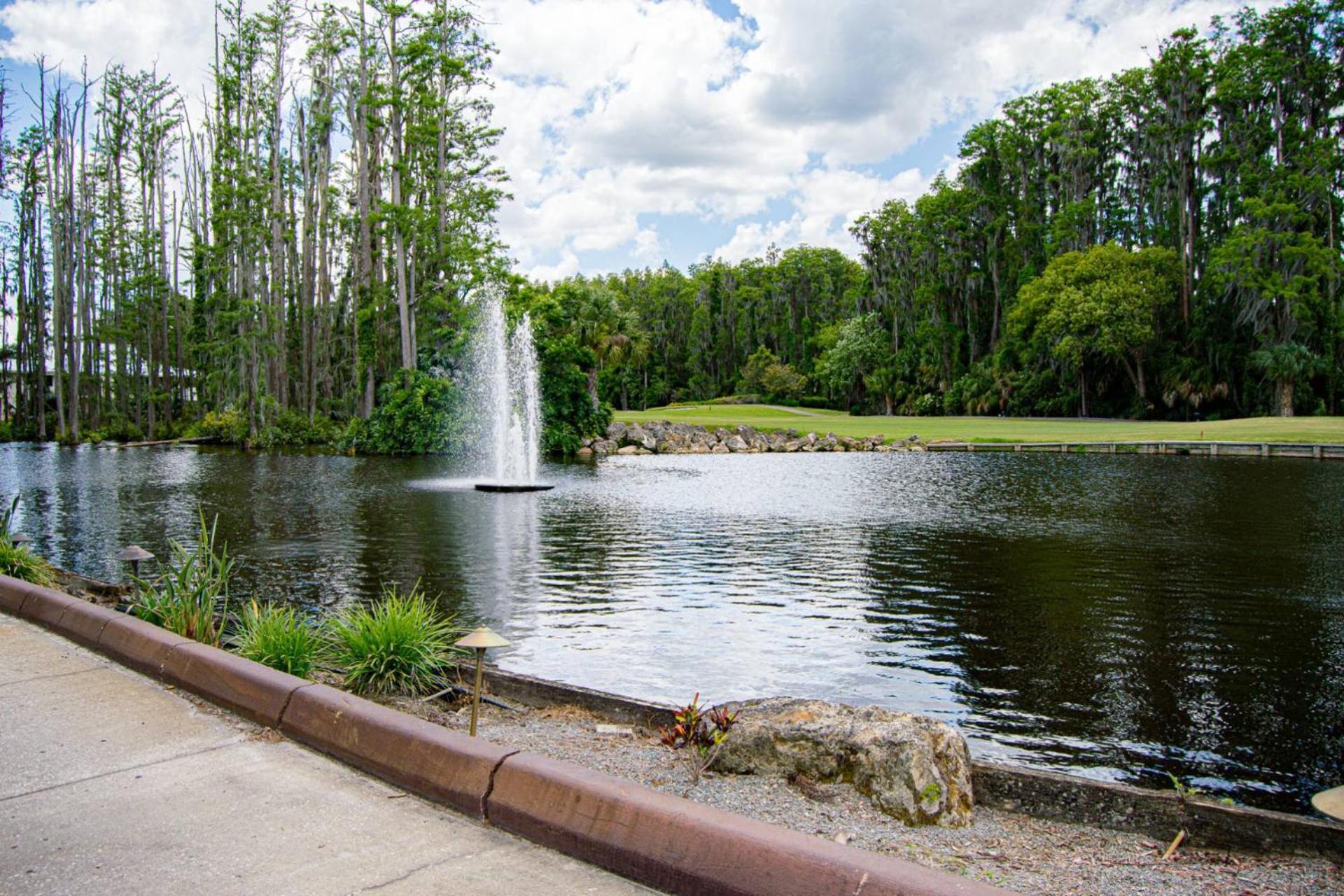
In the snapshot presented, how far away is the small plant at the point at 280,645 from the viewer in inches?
227

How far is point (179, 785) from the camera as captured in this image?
412cm

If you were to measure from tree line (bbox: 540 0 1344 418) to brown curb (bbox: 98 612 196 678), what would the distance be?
37461 mm

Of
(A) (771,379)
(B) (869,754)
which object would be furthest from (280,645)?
(A) (771,379)

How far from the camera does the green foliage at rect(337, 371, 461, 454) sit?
3747 centimetres

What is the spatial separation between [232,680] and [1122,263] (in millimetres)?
56629

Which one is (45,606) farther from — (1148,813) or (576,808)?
(1148,813)

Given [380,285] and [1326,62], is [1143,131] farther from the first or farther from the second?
[380,285]

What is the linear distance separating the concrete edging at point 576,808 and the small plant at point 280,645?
1.11 feet

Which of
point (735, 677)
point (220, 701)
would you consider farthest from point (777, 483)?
point (220, 701)

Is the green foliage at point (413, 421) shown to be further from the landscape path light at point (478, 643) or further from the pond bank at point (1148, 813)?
the pond bank at point (1148, 813)

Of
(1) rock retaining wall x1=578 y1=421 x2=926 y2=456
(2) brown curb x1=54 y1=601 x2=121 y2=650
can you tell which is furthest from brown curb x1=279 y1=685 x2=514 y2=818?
(1) rock retaining wall x1=578 y1=421 x2=926 y2=456

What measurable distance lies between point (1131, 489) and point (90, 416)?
53486 millimetres

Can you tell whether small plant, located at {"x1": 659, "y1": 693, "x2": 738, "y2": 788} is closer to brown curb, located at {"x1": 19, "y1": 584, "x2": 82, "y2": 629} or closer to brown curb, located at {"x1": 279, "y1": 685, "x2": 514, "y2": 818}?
brown curb, located at {"x1": 279, "y1": 685, "x2": 514, "y2": 818}

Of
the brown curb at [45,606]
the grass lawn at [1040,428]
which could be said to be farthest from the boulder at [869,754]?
the grass lawn at [1040,428]
